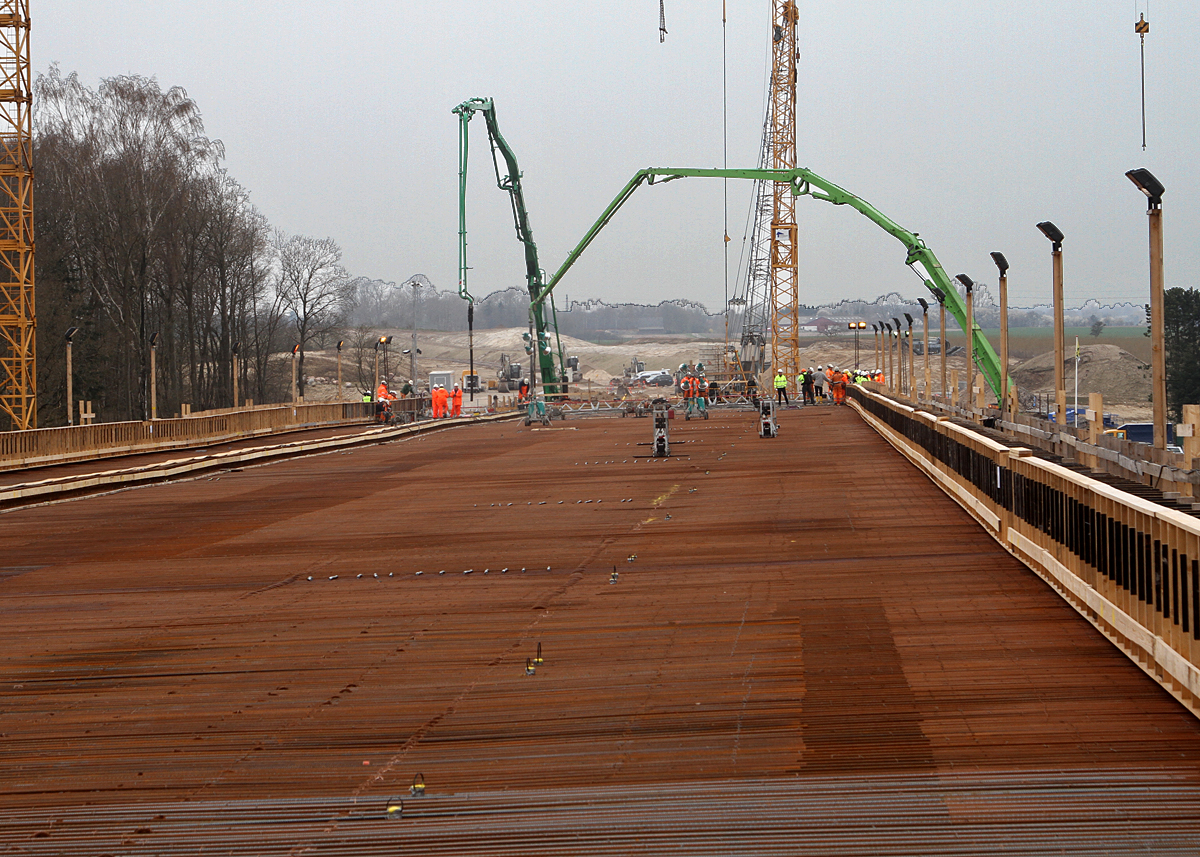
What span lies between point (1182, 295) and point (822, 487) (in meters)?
92.8

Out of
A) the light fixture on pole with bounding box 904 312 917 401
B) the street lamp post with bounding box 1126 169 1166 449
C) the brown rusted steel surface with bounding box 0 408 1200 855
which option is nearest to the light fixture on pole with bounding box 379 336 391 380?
the light fixture on pole with bounding box 904 312 917 401

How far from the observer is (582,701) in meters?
7.68

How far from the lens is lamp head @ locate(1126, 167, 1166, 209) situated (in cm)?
1673

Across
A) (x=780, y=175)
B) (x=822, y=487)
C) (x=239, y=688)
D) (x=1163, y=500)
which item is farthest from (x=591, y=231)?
(x=239, y=688)

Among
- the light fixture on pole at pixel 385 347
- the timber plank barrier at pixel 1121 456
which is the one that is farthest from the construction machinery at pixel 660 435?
the light fixture on pole at pixel 385 347

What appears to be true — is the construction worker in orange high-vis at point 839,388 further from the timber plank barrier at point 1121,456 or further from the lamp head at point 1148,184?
the lamp head at point 1148,184

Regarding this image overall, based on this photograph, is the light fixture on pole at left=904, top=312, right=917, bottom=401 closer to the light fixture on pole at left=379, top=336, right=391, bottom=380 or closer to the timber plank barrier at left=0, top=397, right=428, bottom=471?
the timber plank barrier at left=0, top=397, right=428, bottom=471

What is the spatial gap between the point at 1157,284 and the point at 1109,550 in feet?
33.5

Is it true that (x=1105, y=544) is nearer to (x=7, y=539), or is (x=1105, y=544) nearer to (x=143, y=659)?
(x=143, y=659)

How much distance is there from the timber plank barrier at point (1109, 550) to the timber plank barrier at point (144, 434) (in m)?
23.9

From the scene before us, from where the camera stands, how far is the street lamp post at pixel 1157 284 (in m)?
16.9

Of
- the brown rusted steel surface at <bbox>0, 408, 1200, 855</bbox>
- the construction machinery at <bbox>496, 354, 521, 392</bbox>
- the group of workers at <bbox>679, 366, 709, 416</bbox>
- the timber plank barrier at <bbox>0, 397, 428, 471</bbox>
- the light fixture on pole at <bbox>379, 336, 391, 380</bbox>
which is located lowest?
the brown rusted steel surface at <bbox>0, 408, 1200, 855</bbox>

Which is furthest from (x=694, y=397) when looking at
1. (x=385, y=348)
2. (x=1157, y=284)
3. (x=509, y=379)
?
(x=509, y=379)

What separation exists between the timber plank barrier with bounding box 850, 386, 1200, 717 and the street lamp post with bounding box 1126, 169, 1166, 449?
4.13 meters
